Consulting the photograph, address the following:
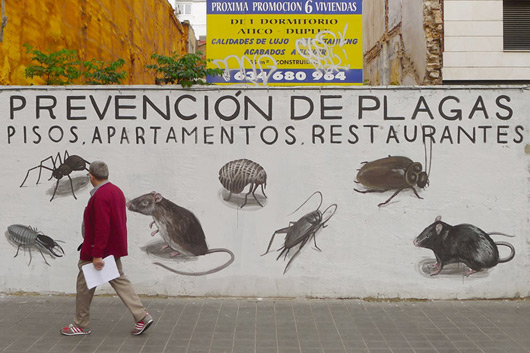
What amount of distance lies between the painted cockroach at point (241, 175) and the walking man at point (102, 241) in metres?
1.54

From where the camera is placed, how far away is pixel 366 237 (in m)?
6.38

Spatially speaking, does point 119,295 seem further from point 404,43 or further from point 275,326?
point 404,43

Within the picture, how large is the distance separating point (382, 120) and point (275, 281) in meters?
2.35

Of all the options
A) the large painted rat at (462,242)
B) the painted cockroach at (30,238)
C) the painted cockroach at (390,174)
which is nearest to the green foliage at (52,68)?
the painted cockroach at (30,238)

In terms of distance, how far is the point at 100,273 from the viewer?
4.98 metres

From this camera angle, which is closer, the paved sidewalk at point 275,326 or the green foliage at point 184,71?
the paved sidewalk at point 275,326

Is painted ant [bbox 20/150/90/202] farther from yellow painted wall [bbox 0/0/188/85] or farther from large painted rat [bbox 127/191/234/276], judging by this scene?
yellow painted wall [bbox 0/0/188/85]

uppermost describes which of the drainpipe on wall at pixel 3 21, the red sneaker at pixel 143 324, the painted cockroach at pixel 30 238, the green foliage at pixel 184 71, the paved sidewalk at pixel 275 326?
the drainpipe on wall at pixel 3 21

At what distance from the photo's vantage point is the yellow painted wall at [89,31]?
700 cm

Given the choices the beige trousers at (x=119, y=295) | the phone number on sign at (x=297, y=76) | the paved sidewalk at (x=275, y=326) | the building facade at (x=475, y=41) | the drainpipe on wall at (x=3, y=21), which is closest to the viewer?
the paved sidewalk at (x=275, y=326)

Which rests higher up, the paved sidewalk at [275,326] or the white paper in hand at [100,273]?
the white paper in hand at [100,273]

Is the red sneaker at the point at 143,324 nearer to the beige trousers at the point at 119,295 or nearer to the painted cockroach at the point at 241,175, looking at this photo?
the beige trousers at the point at 119,295

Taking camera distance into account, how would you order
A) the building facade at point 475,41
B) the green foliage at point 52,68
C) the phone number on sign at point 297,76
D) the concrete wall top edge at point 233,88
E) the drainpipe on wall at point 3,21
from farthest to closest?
the building facade at point 475,41 < the phone number on sign at point 297,76 < the drainpipe on wall at point 3,21 < the green foliage at point 52,68 < the concrete wall top edge at point 233,88

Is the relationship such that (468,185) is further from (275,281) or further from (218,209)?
(218,209)
